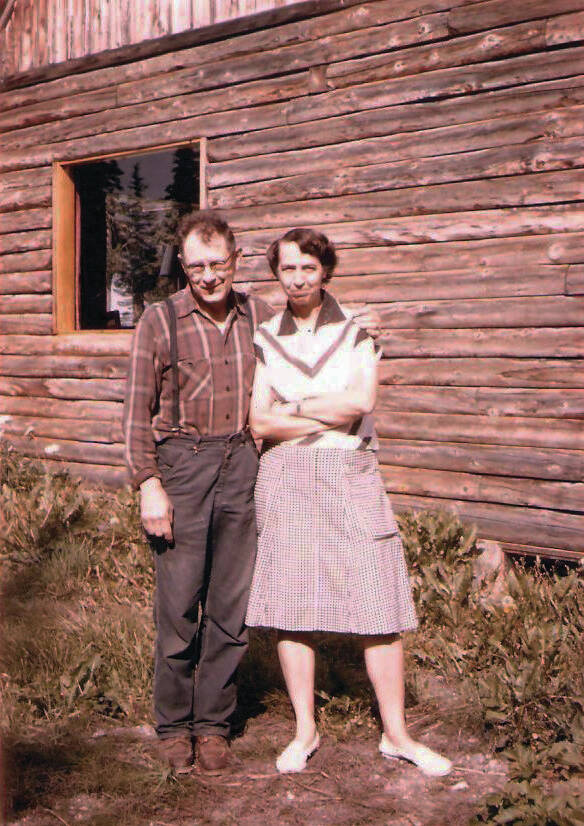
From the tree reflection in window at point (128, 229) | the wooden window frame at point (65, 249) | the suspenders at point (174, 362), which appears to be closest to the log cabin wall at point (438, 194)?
the tree reflection in window at point (128, 229)

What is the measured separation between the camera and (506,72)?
222 inches

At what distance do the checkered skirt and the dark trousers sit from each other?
0.11 m

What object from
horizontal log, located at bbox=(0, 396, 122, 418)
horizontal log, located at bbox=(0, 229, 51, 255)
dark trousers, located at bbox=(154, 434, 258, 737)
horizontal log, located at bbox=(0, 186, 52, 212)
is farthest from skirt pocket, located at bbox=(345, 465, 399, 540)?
horizontal log, located at bbox=(0, 186, 52, 212)

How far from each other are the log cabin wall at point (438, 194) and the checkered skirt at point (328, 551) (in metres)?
2.48

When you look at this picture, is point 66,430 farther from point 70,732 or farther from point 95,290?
point 70,732

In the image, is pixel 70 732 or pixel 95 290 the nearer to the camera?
pixel 70 732

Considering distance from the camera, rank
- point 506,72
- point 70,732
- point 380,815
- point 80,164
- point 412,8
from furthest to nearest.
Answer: point 80,164, point 412,8, point 506,72, point 70,732, point 380,815

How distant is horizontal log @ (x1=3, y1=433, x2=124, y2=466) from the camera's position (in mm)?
7941

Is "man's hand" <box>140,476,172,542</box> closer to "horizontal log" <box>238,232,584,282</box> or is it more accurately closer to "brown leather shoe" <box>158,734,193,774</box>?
"brown leather shoe" <box>158,734,193,774</box>

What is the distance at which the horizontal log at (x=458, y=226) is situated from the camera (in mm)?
5473

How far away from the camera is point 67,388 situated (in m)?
8.26

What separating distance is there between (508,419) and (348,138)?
2293mm

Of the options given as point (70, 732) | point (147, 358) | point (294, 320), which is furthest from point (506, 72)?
point (70, 732)

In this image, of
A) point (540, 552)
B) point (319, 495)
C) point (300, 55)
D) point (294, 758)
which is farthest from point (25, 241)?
point (294, 758)
